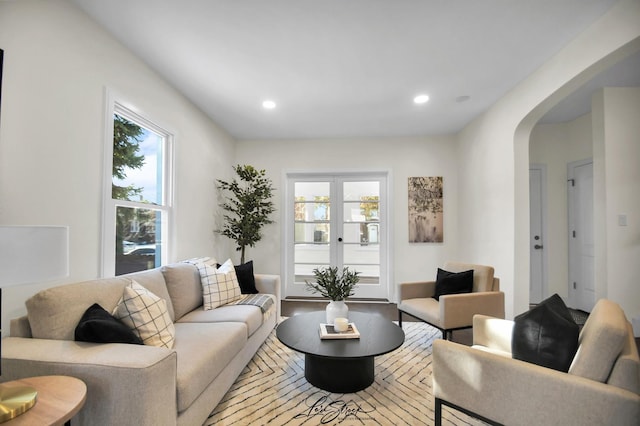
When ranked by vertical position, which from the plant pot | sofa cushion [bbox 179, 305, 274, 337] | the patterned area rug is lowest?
the patterned area rug

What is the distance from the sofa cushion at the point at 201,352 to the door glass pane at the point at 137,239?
0.77 meters

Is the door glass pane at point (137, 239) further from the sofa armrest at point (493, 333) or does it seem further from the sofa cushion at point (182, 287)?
the sofa armrest at point (493, 333)

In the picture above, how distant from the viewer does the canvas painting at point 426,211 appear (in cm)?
464

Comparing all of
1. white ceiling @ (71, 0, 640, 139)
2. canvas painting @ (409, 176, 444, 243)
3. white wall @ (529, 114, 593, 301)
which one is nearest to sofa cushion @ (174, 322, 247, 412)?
white ceiling @ (71, 0, 640, 139)

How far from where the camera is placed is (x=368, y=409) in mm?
1932

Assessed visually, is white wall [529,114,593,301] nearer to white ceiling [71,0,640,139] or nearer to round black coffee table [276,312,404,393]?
white ceiling [71,0,640,139]

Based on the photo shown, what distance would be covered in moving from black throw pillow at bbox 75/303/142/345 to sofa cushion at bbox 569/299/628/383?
2117 mm

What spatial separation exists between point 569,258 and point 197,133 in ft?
17.4

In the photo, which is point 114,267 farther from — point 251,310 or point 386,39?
point 386,39

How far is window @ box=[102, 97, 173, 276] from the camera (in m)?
2.30

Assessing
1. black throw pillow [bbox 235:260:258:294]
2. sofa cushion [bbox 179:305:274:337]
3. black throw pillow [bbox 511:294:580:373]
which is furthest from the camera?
black throw pillow [bbox 235:260:258:294]

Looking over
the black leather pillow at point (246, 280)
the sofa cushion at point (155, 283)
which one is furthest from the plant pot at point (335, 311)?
the sofa cushion at point (155, 283)

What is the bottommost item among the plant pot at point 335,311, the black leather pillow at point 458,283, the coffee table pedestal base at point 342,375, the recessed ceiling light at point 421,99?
the coffee table pedestal base at point 342,375

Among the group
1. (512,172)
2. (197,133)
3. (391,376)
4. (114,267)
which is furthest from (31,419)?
(512,172)
